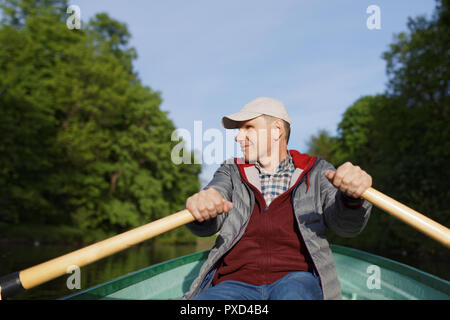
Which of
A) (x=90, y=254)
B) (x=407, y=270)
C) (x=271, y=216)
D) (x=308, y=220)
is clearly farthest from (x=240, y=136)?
(x=407, y=270)

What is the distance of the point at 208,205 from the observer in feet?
6.14

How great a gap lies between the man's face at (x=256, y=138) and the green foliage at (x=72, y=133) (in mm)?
17596

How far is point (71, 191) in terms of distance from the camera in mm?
21484

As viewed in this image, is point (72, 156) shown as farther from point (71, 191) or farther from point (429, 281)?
point (429, 281)

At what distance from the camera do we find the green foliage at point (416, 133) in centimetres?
1741

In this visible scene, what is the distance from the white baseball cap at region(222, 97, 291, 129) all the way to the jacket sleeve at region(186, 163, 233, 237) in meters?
0.30

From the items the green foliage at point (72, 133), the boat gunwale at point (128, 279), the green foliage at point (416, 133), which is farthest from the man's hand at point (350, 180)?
the green foliage at point (72, 133)

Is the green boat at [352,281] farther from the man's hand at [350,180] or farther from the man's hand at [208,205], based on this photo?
the man's hand at [350,180]

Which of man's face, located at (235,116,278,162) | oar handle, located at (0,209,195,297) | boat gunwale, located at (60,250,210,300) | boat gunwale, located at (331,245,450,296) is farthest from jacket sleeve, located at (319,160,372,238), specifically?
boat gunwale, located at (60,250,210,300)

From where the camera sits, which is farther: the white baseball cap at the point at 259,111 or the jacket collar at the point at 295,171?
the white baseball cap at the point at 259,111

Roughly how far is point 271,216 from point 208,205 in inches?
18.7

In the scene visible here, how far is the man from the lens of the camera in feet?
6.22

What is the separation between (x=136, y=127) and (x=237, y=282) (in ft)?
75.2
